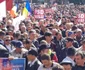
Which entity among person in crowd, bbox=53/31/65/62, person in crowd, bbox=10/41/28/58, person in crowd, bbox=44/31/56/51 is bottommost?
person in crowd, bbox=53/31/65/62

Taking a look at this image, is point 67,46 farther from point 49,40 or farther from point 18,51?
point 18,51

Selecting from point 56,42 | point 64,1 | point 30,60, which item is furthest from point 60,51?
point 64,1

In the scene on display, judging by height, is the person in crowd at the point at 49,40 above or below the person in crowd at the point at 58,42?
above

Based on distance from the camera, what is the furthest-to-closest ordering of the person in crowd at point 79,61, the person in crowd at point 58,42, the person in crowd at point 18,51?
the person in crowd at point 58,42 < the person in crowd at point 18,51 < the person in crowd at point 79,61

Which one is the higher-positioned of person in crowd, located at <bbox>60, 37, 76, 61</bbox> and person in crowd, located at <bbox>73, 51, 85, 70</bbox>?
person in crowd, located at <bbox>73, 51, 85, 70</bbox>

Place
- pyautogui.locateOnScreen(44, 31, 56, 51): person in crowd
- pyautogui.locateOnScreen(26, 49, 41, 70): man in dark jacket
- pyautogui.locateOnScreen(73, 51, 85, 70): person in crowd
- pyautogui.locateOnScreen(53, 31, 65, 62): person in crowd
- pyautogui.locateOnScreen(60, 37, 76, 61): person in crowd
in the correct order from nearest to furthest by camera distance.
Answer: pyautogui.locateOnScreen(73, 51, 85, 70): person in crowd, pyautogui.locateOnScreen(26, 49, 41, 70): man in dark jacket, pyautogui.locateOnScreen(60, 37, 76, 61): person in crowd, pyautogui.locateOnScreen(44, 31, 56, 51): person in crowd, pyautogui.locateOnScreen(53, 31, 65, 62): person in crowd

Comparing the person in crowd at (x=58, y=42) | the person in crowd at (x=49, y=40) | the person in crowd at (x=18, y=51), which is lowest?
the person in crowd at (x=58, y=42)

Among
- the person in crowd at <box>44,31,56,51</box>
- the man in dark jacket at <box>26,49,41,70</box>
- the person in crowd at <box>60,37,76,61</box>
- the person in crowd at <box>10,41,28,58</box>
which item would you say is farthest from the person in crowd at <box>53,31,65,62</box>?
the man in dark jacket at <box>26,49,41,70</box>

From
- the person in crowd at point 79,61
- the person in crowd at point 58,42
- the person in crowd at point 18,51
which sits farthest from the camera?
the person in crowd at point 58,42

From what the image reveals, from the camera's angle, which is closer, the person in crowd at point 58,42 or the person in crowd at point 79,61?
the person in crowd at point 79,61

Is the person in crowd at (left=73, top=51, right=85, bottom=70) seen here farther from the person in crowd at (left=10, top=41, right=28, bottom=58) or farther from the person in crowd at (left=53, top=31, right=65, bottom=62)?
the person in crowd at (left=53, top=31, right=65, bottom=62)

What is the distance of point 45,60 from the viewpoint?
6.86 meters

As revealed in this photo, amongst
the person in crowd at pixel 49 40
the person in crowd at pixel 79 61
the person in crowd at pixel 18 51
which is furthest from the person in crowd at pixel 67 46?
the person in crowd at pixel 79 61

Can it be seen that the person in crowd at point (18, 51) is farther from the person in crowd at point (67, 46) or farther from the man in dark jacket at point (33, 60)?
the person in crowd at point (67, 46)
